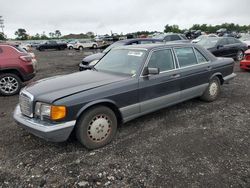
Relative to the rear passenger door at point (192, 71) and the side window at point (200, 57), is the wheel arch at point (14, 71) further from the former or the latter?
the side window at point (200, 57)

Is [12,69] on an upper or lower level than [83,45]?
lower

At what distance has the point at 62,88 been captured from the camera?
3684 millimetres

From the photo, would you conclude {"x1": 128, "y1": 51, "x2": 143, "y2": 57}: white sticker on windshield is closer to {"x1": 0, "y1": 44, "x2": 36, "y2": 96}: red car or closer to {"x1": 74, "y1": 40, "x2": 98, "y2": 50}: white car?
{"x1": 0, "y1": 44, "x2": 36, "y2": 96}: red car

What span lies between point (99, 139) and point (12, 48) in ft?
17.4

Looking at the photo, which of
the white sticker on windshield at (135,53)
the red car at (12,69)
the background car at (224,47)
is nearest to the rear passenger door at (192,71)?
the white sticker on windshield at (135,53)

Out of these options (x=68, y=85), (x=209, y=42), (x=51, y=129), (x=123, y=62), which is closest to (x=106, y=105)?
(x=68, y=85)

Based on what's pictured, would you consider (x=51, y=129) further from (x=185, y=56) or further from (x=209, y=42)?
(x=209, y=42)

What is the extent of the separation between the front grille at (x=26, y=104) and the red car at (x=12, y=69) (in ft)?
12.4

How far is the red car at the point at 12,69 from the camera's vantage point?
7098 millimetres

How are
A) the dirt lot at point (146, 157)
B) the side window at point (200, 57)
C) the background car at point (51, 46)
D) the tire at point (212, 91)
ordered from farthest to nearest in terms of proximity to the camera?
the background car at point (51, 46)
the tire at point (212, 91)
the side window at point (200, 57)
the dirt lot at point (146, 157)

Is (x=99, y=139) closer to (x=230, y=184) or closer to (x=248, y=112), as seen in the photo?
(x=230, y=184)

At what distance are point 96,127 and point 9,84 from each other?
4.78 m

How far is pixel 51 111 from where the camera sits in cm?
329

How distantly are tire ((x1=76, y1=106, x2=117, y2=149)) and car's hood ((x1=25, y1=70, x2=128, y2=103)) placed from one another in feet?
1.34
